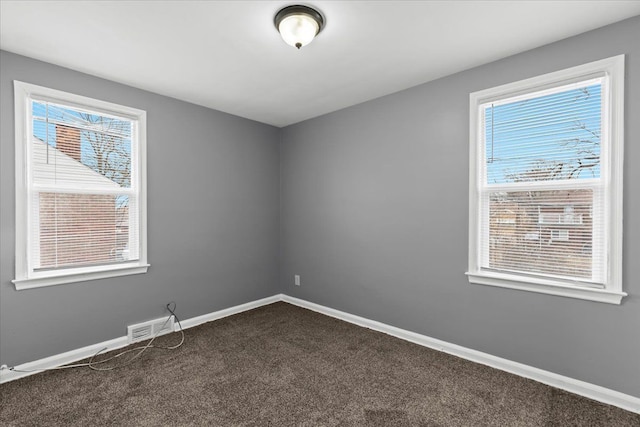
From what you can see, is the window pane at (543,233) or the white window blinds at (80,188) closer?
the window pane at (543,233)

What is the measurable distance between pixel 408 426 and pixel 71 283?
2851 mm

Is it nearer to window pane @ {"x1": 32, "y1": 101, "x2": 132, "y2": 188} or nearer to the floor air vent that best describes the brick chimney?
window pane @ {"x1": 32, "y1": 101, "x2": 132, "y2": 188}

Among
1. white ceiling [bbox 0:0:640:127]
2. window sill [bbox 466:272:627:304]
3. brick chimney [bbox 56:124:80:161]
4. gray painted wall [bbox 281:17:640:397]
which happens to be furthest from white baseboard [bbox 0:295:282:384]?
window sill [bbox 466:272:627:304]

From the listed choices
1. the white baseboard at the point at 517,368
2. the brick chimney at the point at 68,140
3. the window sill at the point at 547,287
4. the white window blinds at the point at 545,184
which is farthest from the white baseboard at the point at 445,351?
the brick chimney at the point at 68,140

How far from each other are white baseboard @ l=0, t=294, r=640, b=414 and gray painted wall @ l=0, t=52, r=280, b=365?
0.07m

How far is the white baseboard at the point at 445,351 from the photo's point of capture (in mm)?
2047

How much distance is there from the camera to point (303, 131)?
4.08 meters

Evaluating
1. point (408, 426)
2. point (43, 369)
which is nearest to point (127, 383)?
point (43, 369)

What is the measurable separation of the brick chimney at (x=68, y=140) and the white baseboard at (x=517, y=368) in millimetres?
3139

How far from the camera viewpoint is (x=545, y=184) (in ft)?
7.50

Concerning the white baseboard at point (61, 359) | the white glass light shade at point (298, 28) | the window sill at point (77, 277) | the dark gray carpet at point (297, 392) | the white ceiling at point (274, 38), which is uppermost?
the white ceiling at point (274, 38)

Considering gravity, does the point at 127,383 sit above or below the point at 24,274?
below

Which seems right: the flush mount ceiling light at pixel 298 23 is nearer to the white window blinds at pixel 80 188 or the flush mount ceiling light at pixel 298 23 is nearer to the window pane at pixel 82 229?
the white window blinds at pixel 80 188

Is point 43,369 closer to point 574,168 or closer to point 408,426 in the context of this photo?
point 408,426
